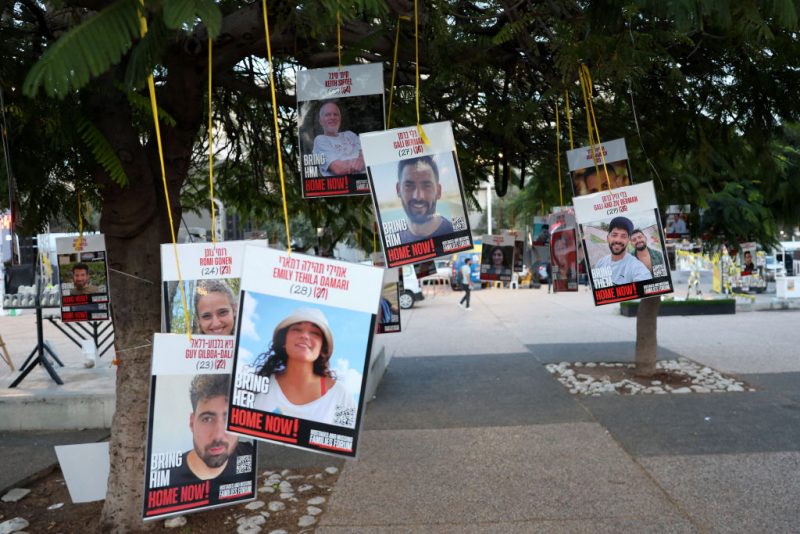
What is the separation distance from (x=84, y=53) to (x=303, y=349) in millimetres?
1129

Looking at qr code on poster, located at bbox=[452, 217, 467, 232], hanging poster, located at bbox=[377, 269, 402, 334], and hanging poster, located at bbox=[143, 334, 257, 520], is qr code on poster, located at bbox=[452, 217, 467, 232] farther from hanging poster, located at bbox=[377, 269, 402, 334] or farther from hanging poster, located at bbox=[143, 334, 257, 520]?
hanging poster, located at bbox=[377, 269, 402, 334]

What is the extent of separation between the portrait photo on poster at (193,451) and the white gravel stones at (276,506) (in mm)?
1416

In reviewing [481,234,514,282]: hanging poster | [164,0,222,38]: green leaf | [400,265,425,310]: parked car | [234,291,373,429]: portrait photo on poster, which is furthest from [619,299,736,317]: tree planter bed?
[164,0,222,38]: green leaf

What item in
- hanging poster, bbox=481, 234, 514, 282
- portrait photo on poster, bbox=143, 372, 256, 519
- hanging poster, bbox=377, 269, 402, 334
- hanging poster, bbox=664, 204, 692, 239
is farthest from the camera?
hanging poster, bbox=664, 204, 692, 239

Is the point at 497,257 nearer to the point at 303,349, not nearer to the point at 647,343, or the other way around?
the point at 647,343

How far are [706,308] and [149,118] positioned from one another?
58.1ft

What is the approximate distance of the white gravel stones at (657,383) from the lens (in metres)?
8.30

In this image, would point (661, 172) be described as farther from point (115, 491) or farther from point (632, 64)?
point (115, 491)

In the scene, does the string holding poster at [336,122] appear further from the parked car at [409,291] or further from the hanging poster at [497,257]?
the parked car at [409,291]

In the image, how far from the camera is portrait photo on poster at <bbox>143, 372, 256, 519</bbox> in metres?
3.06

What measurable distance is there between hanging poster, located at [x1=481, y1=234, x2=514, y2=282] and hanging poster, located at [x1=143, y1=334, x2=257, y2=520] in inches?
136

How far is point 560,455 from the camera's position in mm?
5836

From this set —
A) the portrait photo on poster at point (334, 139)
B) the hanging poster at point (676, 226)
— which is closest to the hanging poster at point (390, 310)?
the portrait photo on poster at point (334, 139)

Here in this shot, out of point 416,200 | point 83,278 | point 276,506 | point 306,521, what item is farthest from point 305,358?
point 83,278
